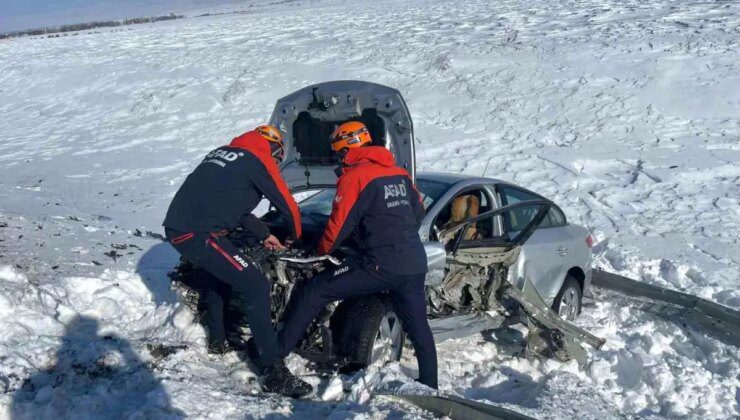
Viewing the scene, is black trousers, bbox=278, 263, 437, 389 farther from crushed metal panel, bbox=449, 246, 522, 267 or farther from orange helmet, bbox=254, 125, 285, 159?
orange helmet, bbox=254, 125, 285, 159

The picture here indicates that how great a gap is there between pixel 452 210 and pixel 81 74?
20.1 metres

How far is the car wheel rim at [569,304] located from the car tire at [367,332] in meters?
2.20

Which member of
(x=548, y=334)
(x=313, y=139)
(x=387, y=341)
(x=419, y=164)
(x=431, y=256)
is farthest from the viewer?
(x=419, y=164)

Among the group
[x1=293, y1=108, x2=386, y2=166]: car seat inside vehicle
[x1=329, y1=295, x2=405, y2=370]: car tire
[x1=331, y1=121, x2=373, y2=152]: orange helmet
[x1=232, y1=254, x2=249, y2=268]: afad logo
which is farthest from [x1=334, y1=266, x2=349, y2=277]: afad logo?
[x1=293, y1=108, x2=386, y2=166]: car seat inside vehicle

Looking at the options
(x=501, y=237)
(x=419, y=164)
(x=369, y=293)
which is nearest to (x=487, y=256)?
(x=501, y=237)

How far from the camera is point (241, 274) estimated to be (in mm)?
4930

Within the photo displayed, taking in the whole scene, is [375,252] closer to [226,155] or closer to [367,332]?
[367,332]

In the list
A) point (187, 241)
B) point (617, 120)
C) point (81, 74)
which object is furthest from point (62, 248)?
point (81, 74)

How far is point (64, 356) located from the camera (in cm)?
509

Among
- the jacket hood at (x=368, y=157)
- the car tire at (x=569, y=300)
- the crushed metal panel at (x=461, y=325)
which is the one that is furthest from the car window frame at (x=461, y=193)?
the car tire at (x=569, y=300)

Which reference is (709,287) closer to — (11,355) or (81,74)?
(11,355)

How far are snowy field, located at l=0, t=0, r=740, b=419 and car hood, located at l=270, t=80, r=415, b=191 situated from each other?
5.44ft

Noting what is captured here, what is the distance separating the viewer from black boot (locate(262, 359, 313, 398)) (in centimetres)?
484

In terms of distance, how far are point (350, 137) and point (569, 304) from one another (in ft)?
10.6
